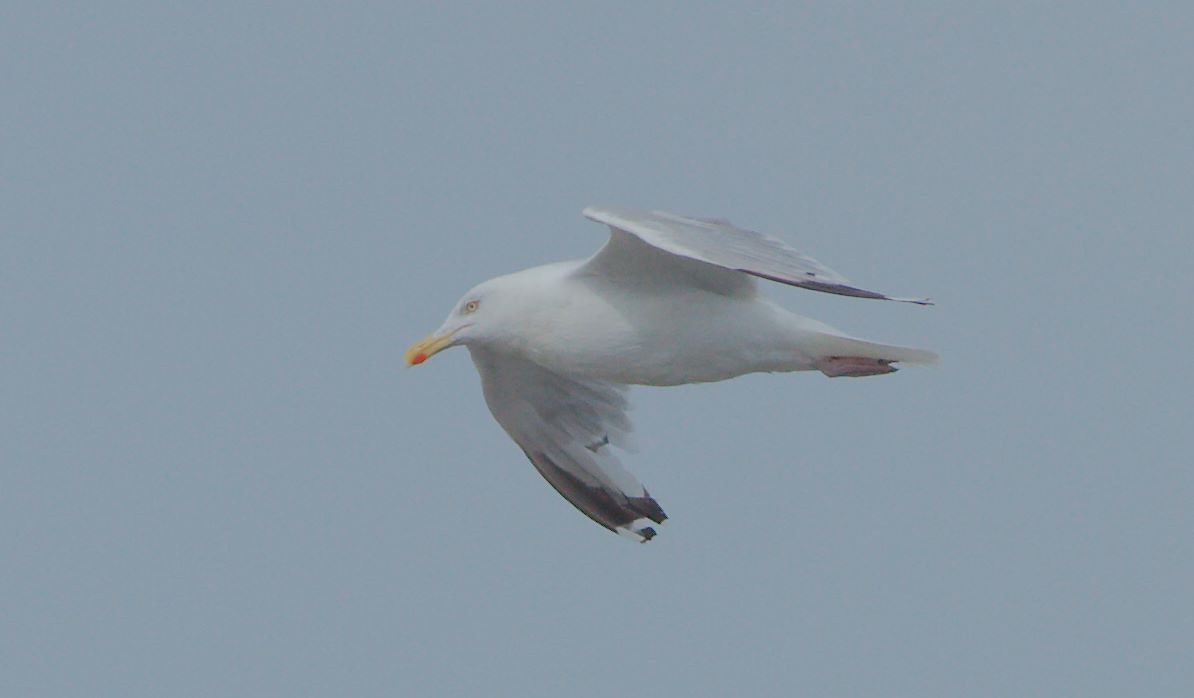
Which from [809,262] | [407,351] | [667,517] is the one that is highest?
[809,262]

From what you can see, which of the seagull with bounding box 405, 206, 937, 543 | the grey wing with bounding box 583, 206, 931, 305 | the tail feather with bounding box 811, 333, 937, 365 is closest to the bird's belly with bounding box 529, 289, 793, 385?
the seagull with bounding box 405, 206, 937, 543

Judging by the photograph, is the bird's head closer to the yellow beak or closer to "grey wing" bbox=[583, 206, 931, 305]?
the yellow beak

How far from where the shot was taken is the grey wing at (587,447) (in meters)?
12.0

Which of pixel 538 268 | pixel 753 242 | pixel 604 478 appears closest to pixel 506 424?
pixel 604 478

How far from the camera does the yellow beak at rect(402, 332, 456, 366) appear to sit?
10.7 m

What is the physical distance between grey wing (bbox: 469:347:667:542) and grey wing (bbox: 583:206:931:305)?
70.5 inches

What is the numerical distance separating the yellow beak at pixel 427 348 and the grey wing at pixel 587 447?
1250mm

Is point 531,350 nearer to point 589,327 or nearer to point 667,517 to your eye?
point 589,327

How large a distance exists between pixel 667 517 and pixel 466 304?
211 cm

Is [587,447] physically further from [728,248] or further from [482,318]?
[728,248]

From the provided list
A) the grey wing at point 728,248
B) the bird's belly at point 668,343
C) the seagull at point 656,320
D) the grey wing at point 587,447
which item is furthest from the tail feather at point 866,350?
the grey wing at point 587,447

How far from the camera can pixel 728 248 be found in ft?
32.7

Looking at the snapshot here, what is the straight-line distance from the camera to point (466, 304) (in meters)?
10.8

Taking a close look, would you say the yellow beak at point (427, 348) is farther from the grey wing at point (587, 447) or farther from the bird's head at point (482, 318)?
the grey wing at point (587, 447)
